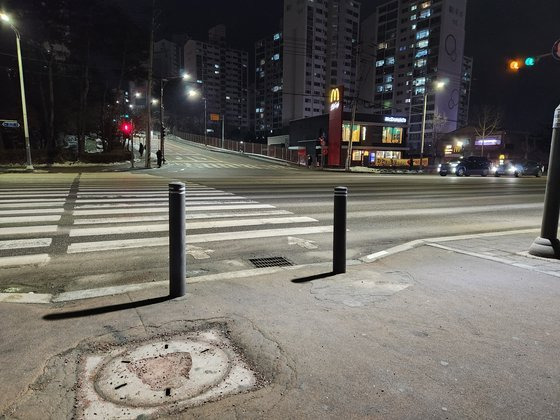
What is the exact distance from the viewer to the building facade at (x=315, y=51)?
130 metres

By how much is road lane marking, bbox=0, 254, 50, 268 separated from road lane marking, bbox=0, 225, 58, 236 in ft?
5.66

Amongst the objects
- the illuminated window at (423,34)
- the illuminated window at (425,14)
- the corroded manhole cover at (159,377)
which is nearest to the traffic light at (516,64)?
the corroded manhole cover at (159,377)

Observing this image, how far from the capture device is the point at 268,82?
158000 mm

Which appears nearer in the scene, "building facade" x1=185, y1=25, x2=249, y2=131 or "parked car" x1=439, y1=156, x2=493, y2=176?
"parked car" x1=439, y1=156, x2=493, y2=176

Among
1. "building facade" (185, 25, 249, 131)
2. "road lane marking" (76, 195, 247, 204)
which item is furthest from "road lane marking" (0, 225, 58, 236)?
"building facade" (185, 25, 249, 131)

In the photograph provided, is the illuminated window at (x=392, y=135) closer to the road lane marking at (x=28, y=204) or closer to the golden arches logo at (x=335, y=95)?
the golden arches logo at (x=335, y=95)

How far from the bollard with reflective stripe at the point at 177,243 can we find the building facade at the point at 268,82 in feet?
460

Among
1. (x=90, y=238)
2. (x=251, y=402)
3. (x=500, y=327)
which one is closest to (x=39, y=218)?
(x=90, y=238)

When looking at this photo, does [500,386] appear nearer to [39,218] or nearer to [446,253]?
[446,253]

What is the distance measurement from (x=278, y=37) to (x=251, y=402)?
168m

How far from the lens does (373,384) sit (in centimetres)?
270

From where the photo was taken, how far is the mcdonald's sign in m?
48.2

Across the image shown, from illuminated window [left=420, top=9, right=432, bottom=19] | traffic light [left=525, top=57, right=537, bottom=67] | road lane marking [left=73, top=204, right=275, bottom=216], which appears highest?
illuminated window [left=420, top=9, right=432, bottom=19]

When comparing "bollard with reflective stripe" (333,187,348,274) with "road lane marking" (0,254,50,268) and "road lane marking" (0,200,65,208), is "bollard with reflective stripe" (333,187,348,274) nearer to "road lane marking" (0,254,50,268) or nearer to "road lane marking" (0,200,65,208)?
"road lane marking" (0,254,50,268)
